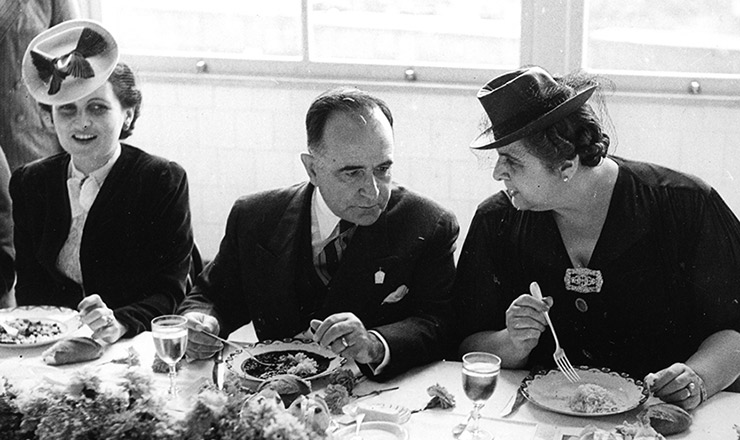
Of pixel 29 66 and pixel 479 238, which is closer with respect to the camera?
pixel 479 238

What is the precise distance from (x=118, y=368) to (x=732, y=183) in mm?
2553

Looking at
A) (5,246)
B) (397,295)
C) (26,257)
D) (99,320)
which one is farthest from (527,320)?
(5,246)

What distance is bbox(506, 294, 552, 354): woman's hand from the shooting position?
2119 mm

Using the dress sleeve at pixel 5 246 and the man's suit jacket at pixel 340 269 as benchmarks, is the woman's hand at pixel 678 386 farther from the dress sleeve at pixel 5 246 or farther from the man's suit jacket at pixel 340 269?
the dress sleeve at pixel 5 246

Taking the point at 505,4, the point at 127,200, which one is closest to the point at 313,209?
the point at 127,200

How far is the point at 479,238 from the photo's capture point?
2420 mm

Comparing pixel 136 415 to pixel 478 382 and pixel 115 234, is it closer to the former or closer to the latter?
pixel 478 382

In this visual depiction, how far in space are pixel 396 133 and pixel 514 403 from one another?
2240mm

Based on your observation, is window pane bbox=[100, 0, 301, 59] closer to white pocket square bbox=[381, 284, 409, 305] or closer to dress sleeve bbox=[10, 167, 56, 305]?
dress sleeve bbox=[10, 167, 56, 305]

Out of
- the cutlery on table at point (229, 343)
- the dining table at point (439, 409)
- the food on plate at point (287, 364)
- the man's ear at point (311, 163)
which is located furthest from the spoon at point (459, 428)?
the man's ear at point (311, 163)

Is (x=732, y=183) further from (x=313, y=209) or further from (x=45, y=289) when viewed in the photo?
(x=45, y=289)

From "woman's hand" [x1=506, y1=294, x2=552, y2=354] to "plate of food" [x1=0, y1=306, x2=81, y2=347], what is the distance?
1129mm

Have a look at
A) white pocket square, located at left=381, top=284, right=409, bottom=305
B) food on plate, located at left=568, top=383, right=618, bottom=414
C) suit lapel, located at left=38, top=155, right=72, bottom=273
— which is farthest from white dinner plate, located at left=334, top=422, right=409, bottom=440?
suit lapel, located at left=38, top=155, right=72, bottom=273

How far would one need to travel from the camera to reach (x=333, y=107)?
7.83ft
